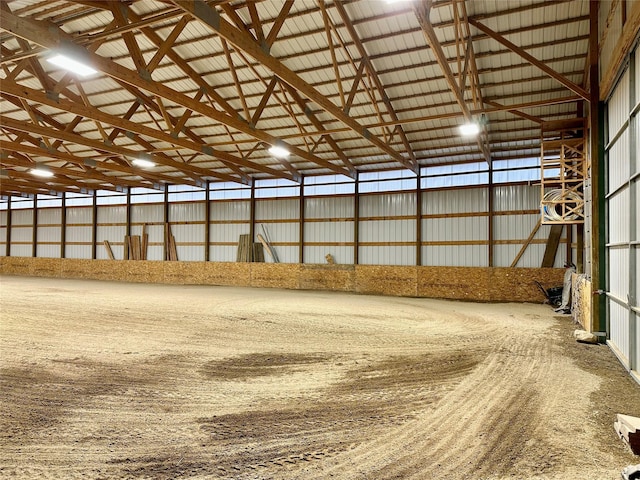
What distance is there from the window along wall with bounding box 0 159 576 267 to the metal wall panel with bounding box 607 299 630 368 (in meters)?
8.22

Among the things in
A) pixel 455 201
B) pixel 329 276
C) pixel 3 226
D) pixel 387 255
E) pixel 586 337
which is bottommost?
pixel 586 337

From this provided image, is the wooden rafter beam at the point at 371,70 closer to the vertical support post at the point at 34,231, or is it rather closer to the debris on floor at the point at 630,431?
the debris on floor at the point at 630,431

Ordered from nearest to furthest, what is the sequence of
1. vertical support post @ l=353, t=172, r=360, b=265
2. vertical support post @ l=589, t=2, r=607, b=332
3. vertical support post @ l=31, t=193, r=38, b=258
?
vertical support post @ l=589, t=2, r=607, b=332 → vertical support post @ l=353, t=172, r=360, b=265 → vertical support post @ l=31, t=193, r=38, b=258

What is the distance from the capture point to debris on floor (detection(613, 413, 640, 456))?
355cm

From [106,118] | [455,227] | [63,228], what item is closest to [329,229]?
[455,227]

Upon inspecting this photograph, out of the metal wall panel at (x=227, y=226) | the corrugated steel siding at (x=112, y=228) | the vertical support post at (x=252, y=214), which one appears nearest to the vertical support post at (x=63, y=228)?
the corrugated steel siding at (x=112, y=228)

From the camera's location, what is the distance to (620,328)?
269 inches

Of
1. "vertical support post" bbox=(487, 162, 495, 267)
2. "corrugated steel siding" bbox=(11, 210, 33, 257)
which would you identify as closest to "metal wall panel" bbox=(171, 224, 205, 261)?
"corrugated steel siding" bbox=(11, 210, 33, 257)

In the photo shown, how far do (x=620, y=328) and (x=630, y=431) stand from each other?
4.03 metres

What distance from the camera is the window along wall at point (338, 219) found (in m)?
16.8

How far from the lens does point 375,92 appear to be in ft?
43.8

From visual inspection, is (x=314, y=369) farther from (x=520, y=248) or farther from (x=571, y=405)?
(x=520, y=248)

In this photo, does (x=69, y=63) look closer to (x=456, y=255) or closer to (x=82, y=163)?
(x=82, y=163)

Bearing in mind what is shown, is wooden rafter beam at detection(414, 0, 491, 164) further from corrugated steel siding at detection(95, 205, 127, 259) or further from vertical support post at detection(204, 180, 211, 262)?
corrugated steel siding at detection(95, 205, 127, 259)
